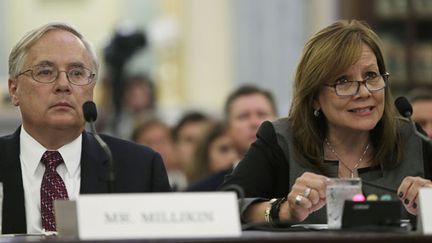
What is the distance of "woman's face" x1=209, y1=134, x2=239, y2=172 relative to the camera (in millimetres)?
6492

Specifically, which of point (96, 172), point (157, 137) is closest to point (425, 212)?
point (96, 172)

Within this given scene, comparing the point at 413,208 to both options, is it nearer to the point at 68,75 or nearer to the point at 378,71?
the point at 378,71

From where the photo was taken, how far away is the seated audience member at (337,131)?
3.98m

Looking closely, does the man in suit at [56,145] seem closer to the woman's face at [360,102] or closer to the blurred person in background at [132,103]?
the woman's face at [360,102]

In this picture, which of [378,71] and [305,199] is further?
[378,71]

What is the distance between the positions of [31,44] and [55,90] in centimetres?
19


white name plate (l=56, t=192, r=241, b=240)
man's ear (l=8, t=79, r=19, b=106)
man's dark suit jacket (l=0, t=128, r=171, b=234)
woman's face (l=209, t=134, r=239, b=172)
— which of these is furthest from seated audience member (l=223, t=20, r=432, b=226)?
woman's face (l=209, t=134, r=239, b=172)

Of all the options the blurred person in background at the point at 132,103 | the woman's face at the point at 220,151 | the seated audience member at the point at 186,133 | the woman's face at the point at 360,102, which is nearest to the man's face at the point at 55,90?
the woman's face at the point at 360,102

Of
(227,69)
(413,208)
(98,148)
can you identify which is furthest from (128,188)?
(227,69)

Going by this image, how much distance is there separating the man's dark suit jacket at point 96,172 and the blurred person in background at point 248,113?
2190mm

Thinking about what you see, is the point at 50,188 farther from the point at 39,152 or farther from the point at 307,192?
the point at 307,192

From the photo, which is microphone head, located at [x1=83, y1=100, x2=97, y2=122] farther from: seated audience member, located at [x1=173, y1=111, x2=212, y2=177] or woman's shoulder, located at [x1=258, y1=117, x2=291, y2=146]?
seated audience member, located at [x1=173, y1=111, x2=212, y2=177]

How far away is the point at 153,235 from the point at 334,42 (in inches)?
52.2

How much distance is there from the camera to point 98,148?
416cm
